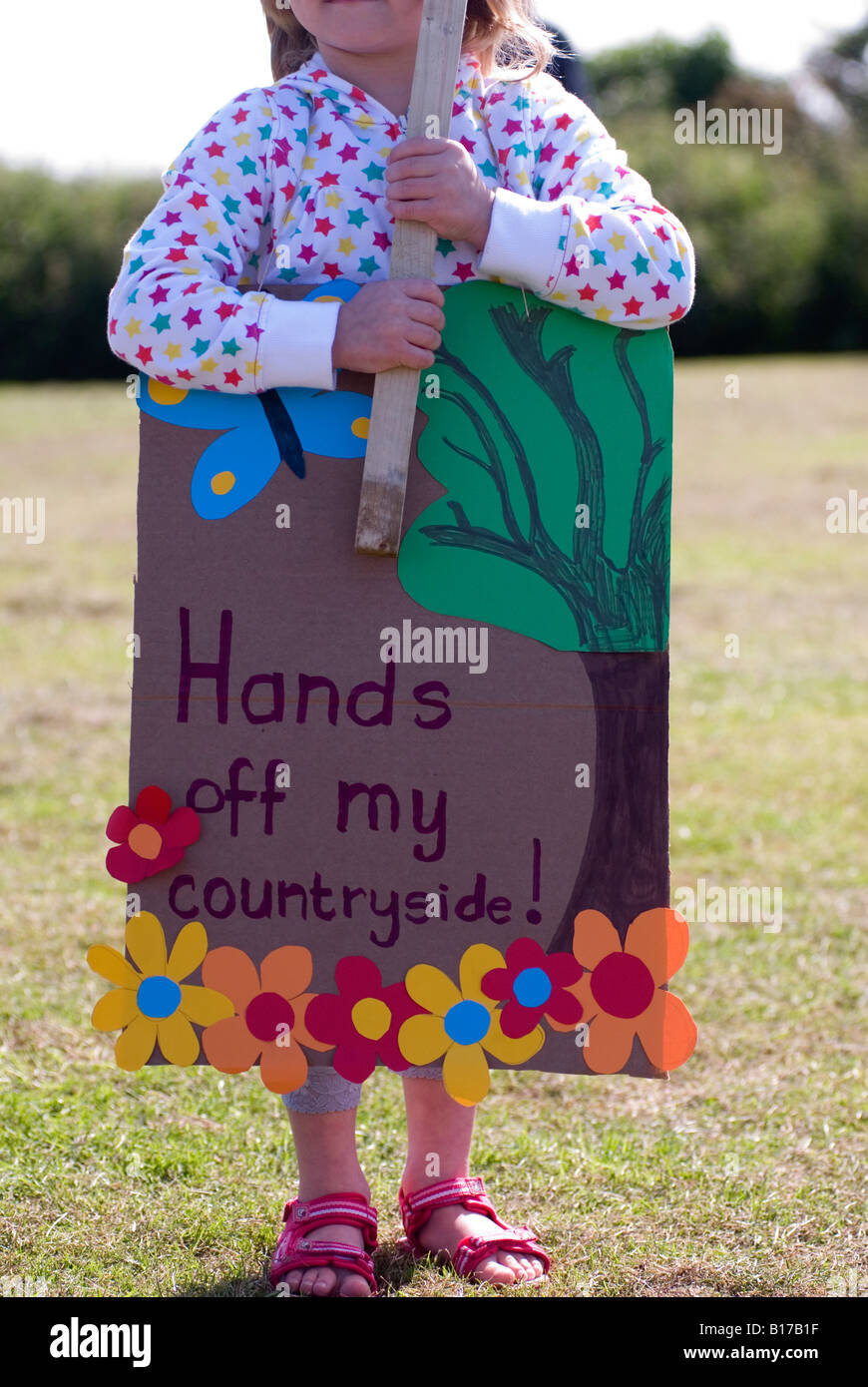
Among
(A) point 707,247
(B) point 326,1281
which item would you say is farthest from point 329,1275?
(A) point 707,247

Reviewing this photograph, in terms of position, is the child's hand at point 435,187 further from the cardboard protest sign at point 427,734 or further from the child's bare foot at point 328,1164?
the child's bare foot at point 328,1164

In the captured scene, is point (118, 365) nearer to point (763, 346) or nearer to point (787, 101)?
point (763, 346)

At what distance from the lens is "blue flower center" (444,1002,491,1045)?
1.79 m

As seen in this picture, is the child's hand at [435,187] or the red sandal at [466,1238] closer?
the child's hand at [435,187]

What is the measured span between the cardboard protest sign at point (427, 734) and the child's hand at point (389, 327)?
85 millimetres

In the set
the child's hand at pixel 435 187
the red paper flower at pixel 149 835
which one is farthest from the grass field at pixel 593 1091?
the child's hand at pixel 435 187

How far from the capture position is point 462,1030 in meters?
1.79

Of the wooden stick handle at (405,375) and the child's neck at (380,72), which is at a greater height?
the child's neck at (380,72)

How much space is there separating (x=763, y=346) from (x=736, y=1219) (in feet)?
68.1

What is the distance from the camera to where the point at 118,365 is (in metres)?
19.7

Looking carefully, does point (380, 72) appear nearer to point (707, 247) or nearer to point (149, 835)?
point (149, 835)

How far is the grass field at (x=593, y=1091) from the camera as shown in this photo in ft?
6.54

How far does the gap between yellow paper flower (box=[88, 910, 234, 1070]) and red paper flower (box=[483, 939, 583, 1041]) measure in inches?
13.8
